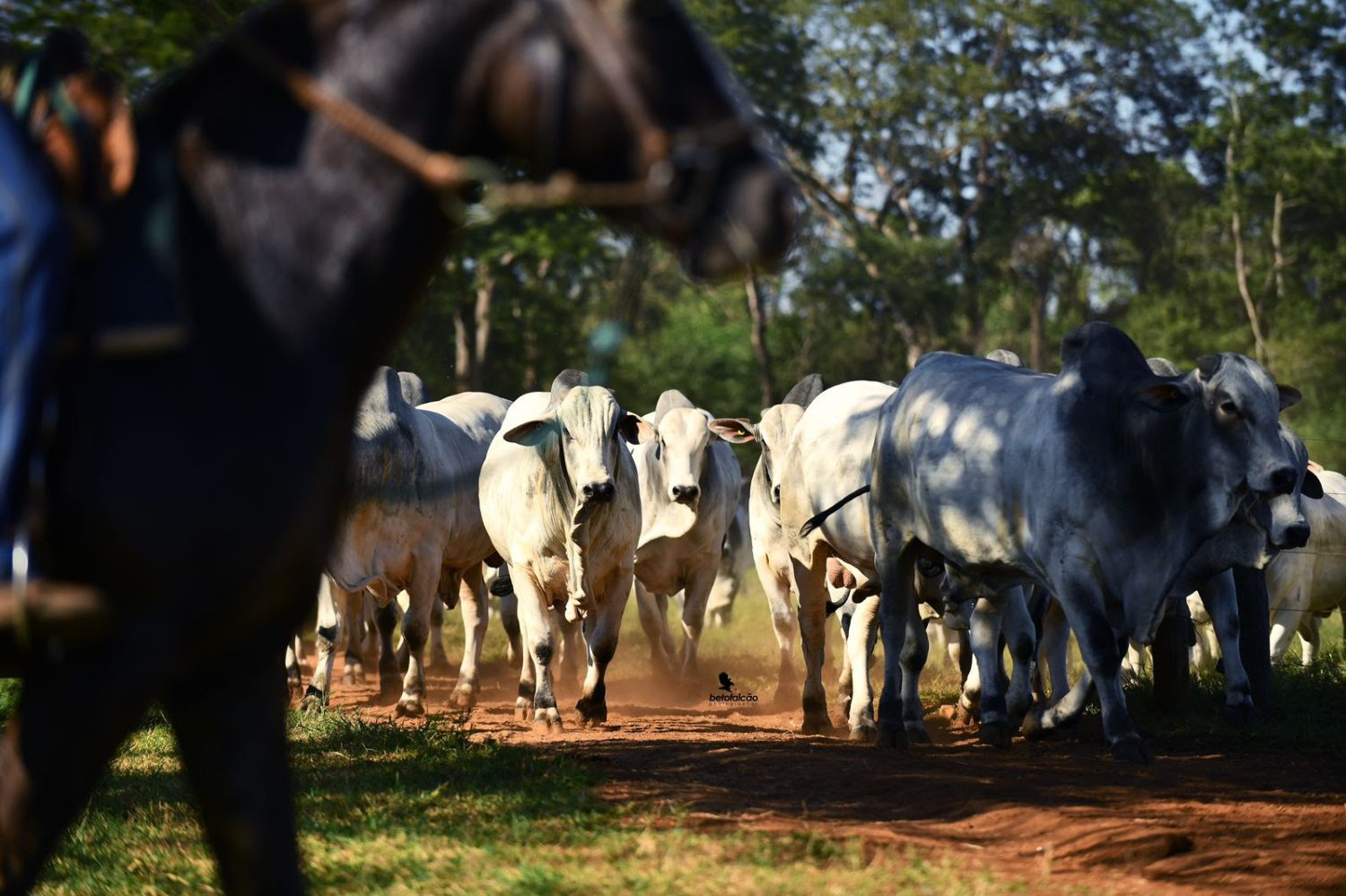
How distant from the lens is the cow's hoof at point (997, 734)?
31.7ft

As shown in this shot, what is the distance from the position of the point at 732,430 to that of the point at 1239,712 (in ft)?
14.2

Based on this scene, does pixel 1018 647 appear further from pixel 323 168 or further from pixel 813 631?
pixel 323 168

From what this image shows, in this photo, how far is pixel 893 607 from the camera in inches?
397

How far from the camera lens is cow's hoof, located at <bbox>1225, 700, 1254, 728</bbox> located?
10.7 metres

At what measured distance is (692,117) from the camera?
3.38 m

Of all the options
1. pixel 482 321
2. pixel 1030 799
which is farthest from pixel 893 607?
pixel 482 321

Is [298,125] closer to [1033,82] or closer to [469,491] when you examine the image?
[469,491]

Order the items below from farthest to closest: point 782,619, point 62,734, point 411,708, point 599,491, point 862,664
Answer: point 782,619
point 411,708
point 862,664
point 599,491
point 62,734

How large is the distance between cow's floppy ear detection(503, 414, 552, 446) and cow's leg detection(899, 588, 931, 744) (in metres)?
2.77

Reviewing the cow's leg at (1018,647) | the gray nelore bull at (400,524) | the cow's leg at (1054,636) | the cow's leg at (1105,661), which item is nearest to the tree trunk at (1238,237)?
the cow's leg at (1054,636)

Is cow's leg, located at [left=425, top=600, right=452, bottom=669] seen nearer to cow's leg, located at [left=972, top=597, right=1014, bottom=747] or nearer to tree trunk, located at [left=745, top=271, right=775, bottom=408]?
cow's leg, located at [left=972, top=597, right=1014, bottom=747]

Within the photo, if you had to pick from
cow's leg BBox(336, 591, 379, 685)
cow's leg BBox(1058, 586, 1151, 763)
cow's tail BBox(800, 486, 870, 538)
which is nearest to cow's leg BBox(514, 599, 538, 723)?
cow's leg BBox(336, 591, 379, 685)

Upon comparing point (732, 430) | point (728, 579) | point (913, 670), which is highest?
point (732, 430)

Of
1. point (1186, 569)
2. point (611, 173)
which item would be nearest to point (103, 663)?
point (611, 173)
